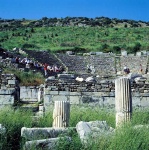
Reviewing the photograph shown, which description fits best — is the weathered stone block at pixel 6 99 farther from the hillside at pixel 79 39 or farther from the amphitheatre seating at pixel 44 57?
the hillside at pixel 79 39

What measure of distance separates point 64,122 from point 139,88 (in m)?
5.47

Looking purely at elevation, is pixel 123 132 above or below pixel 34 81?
below

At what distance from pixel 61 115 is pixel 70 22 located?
4259 inches

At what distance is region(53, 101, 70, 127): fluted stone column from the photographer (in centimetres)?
1247

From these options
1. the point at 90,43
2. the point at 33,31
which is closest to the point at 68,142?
the point at 90,43

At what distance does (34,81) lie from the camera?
94.4 ft

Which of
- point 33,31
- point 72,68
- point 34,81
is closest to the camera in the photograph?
point 34,81

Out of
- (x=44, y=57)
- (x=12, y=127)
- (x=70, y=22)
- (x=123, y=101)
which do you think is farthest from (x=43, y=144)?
(x=70, y=22)

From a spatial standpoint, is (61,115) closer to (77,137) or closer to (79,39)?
(77,137)

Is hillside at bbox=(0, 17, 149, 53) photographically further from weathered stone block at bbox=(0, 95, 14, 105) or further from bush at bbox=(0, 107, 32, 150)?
bush at bbox=(0, 107, 32, 150)

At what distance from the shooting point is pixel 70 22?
120m

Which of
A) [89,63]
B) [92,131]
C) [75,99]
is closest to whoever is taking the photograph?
[92,131]

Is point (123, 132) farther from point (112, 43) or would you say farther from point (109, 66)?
point (112, 43)

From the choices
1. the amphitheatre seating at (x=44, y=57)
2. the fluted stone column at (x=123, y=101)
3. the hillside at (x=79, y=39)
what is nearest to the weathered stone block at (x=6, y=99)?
the fluted stone column at (x=123, y=101)
